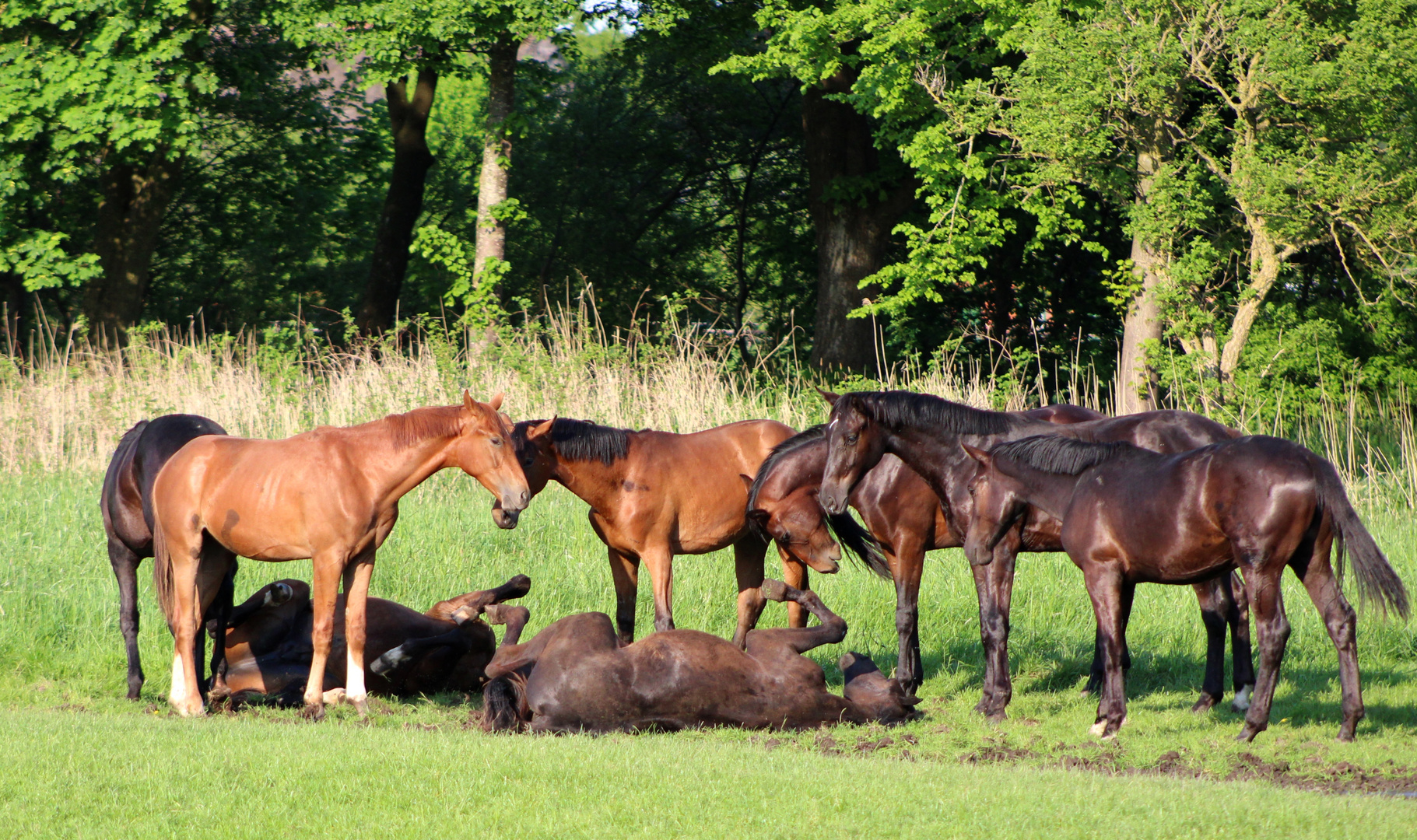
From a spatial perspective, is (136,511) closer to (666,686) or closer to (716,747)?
(666,686)

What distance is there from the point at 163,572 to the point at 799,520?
394cm

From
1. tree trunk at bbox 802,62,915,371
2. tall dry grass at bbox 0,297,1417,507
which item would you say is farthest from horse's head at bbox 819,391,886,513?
tree trunk at bbox 802,62,915,371

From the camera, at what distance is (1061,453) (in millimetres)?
7375

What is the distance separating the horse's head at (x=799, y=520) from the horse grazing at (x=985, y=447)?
1.57ft

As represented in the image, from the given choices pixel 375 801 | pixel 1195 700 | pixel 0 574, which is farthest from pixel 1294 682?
pixel 0 574

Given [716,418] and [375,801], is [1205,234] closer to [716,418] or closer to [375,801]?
[716,418]

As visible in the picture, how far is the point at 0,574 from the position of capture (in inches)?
393

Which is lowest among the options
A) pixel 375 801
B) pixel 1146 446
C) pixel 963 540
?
pixel 375 801

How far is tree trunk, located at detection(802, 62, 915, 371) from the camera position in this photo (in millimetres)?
20859

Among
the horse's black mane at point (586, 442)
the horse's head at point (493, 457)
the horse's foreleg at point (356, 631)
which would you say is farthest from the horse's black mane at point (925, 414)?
the horse's foreleg at point (356, 631)

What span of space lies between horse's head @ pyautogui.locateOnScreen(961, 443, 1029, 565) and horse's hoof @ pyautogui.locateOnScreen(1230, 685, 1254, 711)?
178cm

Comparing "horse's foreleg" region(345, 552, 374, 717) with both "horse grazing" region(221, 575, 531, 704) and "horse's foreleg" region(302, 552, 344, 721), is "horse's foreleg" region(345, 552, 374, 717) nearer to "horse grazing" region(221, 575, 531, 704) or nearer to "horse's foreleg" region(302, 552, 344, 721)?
"horse's foreleg" region(302, 552, 344, 721)

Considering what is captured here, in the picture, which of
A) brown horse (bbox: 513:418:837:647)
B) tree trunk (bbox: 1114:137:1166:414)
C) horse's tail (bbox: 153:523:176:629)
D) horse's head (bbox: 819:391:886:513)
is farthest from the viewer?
tree trunk (bbox: 1114:137:1166:414)

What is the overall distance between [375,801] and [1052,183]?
1557cm
